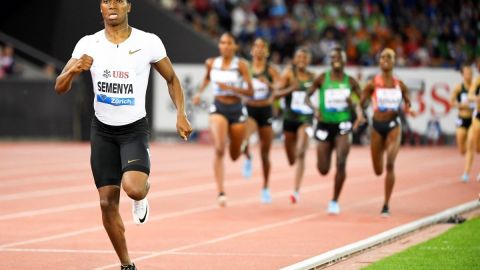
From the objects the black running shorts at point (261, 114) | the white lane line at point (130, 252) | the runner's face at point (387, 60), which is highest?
the runner's face at point (387, 60)

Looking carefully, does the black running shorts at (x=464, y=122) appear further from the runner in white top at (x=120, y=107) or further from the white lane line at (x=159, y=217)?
the runner in white top at (x=120, y=107)

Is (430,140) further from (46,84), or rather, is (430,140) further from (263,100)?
(263,100)

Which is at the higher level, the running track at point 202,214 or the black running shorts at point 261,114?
the black running shorts at point 261,114

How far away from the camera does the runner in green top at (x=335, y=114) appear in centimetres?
1553

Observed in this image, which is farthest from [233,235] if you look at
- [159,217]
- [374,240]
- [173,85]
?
[173,85]

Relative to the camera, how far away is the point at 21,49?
116ft

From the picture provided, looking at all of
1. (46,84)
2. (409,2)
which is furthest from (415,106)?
(46,84)

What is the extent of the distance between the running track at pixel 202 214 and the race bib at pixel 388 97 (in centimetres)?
144

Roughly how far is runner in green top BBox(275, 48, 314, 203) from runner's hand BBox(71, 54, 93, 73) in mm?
9283

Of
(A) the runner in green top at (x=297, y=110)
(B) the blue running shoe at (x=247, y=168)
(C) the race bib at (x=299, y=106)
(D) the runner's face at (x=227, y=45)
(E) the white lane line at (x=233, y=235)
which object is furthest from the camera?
(B) the blue running shoe at (x=247, y=168)

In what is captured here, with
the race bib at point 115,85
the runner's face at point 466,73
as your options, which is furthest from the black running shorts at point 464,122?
the race bib at point 115,85

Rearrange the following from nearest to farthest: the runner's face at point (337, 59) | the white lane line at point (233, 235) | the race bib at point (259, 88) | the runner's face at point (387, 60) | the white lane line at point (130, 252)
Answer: the white lane line at point (233, 235), the white lane line at point (130, 252), the runner's face at point (387, 60), the runner's face at point (337, 59), the race bib at point (259, 88)

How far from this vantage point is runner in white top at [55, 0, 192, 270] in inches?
346

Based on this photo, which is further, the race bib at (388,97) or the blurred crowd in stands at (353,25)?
the blurred crowd in stands at (353,25)
